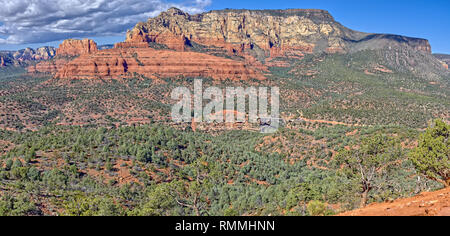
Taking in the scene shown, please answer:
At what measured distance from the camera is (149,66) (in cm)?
12812

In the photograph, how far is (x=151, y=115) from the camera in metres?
88.4

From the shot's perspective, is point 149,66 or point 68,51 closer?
point 149,66

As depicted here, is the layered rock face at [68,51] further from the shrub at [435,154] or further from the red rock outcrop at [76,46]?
the shrub at [435,154]

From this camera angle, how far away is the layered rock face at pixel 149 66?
393 feet

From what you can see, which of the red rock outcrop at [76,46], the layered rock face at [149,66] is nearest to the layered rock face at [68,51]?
the red rock outcrop at [76,46]

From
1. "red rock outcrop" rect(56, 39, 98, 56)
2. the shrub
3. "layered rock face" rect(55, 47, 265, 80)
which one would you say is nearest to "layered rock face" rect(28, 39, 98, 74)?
"red rock outcrop" rect(56, 39, 98, 56)

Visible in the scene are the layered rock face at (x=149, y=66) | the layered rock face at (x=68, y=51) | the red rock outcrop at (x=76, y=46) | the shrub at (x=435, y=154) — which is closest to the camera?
the shrub at (x=435, y=154)

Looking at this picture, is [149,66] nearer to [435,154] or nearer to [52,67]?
[52,67]

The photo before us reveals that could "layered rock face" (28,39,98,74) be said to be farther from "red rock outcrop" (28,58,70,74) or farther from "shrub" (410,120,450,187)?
"shrub" (410,120,450,187)

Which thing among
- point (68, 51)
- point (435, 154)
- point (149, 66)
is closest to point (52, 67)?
point (68, 51)

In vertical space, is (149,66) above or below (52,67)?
below

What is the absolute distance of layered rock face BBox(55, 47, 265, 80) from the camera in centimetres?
11975

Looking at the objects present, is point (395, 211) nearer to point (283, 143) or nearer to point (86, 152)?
point (86, 152)

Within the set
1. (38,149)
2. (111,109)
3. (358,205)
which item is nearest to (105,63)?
(111,109)
